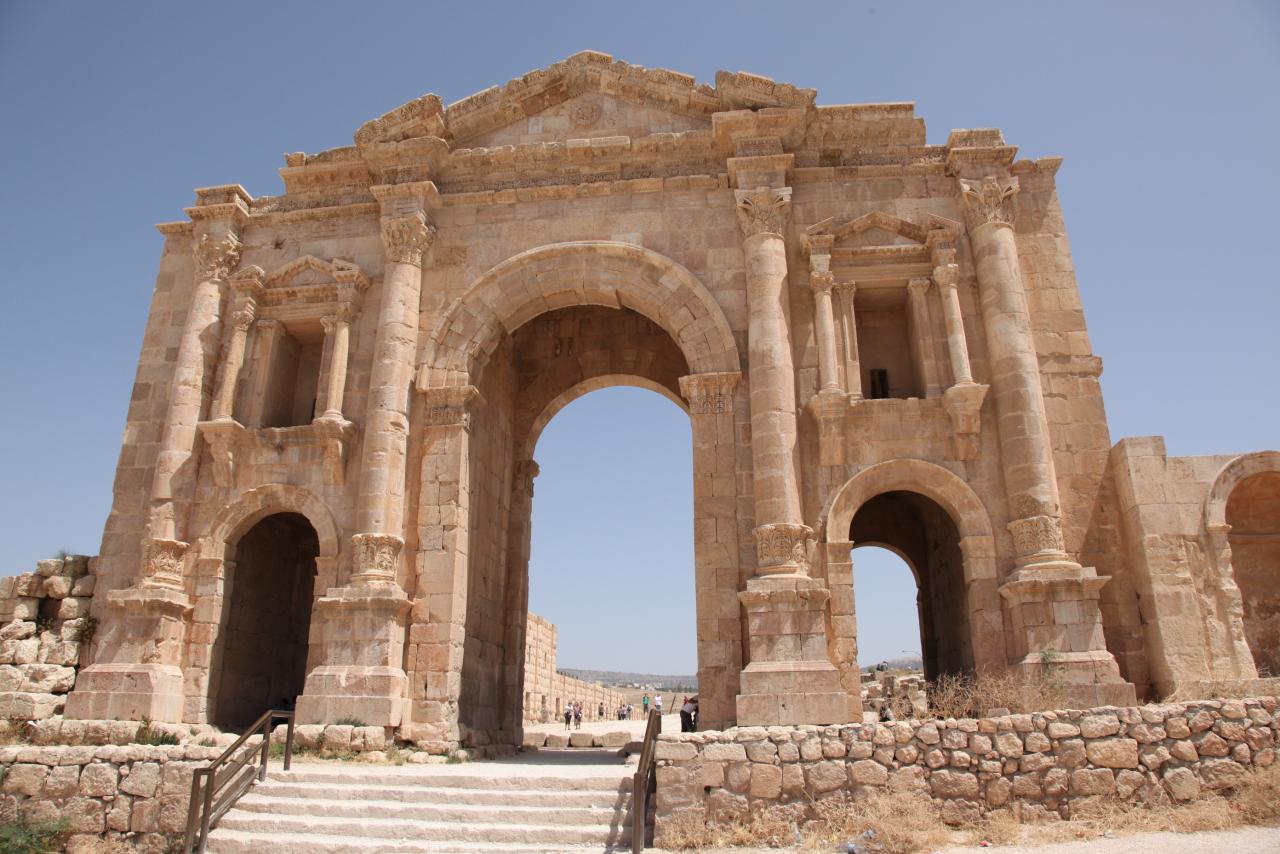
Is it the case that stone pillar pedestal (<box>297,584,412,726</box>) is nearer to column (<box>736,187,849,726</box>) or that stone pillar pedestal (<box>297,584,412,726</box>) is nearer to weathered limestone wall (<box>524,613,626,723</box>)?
column (<box>736,187,849,726</box>)

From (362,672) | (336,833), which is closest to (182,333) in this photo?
(362,672)

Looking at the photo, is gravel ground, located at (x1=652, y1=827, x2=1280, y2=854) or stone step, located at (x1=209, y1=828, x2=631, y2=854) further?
stone step, located at (x1=209, y1=828, x2=631, y2=854)

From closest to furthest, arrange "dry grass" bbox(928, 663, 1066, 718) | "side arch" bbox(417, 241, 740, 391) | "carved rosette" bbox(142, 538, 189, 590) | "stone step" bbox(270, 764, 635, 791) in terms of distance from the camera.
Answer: "stone step" bbox(270, 764, 635, 791) → "dry grass" bbox(928, 663, 1066, 718) → "carved rosette" bbox(142, 538, 189, 590) → "side arch" bbox(417, 241, 740, 391)

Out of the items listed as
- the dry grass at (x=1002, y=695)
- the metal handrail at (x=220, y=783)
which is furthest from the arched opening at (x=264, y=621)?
the dry grass at (x=1002, y=695)

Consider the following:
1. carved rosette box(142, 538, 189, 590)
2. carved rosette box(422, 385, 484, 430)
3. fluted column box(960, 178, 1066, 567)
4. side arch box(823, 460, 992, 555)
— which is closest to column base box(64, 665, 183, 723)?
carved rosette box(142, 538, 189, 590)

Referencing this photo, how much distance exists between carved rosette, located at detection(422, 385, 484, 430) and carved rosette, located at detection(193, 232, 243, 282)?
4540 millimetres

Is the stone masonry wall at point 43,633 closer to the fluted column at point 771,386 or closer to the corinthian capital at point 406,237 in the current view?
the corinthian capital at point 406,237

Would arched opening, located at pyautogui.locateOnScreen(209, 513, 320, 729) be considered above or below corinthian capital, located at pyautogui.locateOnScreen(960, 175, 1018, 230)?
below

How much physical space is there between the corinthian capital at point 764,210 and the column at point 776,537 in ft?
0.05

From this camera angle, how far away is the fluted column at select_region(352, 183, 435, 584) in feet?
43.1

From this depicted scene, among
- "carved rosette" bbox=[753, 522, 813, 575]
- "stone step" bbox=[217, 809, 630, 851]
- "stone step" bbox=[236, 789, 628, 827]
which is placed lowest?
"stone step" bbox=[217, 809, 630, 851]

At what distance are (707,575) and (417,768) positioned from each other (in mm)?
4677

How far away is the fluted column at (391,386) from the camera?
13.1 m

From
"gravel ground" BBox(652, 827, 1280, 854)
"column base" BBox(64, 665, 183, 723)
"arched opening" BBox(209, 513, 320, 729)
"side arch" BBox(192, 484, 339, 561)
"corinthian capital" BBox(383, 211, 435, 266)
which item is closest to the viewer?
"gravel ground" BBox(652, 827, 1280, 854)
